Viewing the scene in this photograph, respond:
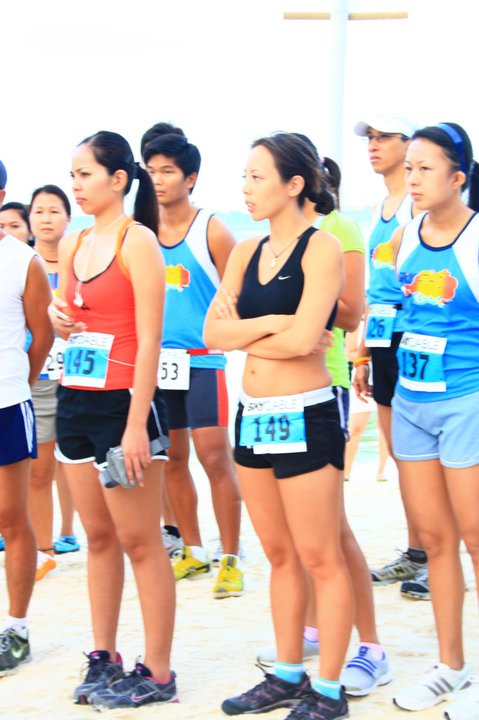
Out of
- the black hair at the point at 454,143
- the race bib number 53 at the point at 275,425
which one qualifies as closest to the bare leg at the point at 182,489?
the race bib number 53 at the point at 275,425

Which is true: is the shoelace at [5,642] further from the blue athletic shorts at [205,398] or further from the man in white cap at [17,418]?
the blue athletic shorts at [205,398]

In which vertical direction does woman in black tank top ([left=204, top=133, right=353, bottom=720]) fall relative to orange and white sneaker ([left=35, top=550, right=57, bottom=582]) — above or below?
above

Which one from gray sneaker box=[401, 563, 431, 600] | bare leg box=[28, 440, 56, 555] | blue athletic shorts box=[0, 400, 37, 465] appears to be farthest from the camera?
bare leg box=[28, 440, 56, 555]

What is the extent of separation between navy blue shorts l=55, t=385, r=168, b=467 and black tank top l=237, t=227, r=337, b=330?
17.3 inches

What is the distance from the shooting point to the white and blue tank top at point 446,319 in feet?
10.3

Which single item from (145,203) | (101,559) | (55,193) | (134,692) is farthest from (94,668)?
(55,193)

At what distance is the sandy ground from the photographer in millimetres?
3297

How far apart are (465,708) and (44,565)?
2.41 m

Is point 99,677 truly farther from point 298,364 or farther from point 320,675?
point 298,364

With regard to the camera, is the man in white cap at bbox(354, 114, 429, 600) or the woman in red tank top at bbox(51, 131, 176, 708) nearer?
the woman in red tank top at bbox(51, 131, 176, 708)

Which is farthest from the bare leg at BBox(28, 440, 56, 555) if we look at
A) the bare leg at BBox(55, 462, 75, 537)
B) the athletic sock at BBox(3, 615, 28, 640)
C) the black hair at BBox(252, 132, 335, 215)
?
the black hair at BBox(252, 132, 335, 215)

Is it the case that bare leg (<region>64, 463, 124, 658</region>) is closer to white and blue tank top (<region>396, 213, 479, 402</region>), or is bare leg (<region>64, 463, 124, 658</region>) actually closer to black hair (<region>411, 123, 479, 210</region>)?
white and blue tank top (<region>396, 213, 479, 402</region>)

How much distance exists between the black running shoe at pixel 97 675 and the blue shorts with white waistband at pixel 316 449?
2.79 feet

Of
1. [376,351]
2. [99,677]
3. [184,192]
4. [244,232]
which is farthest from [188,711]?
[244,232]
